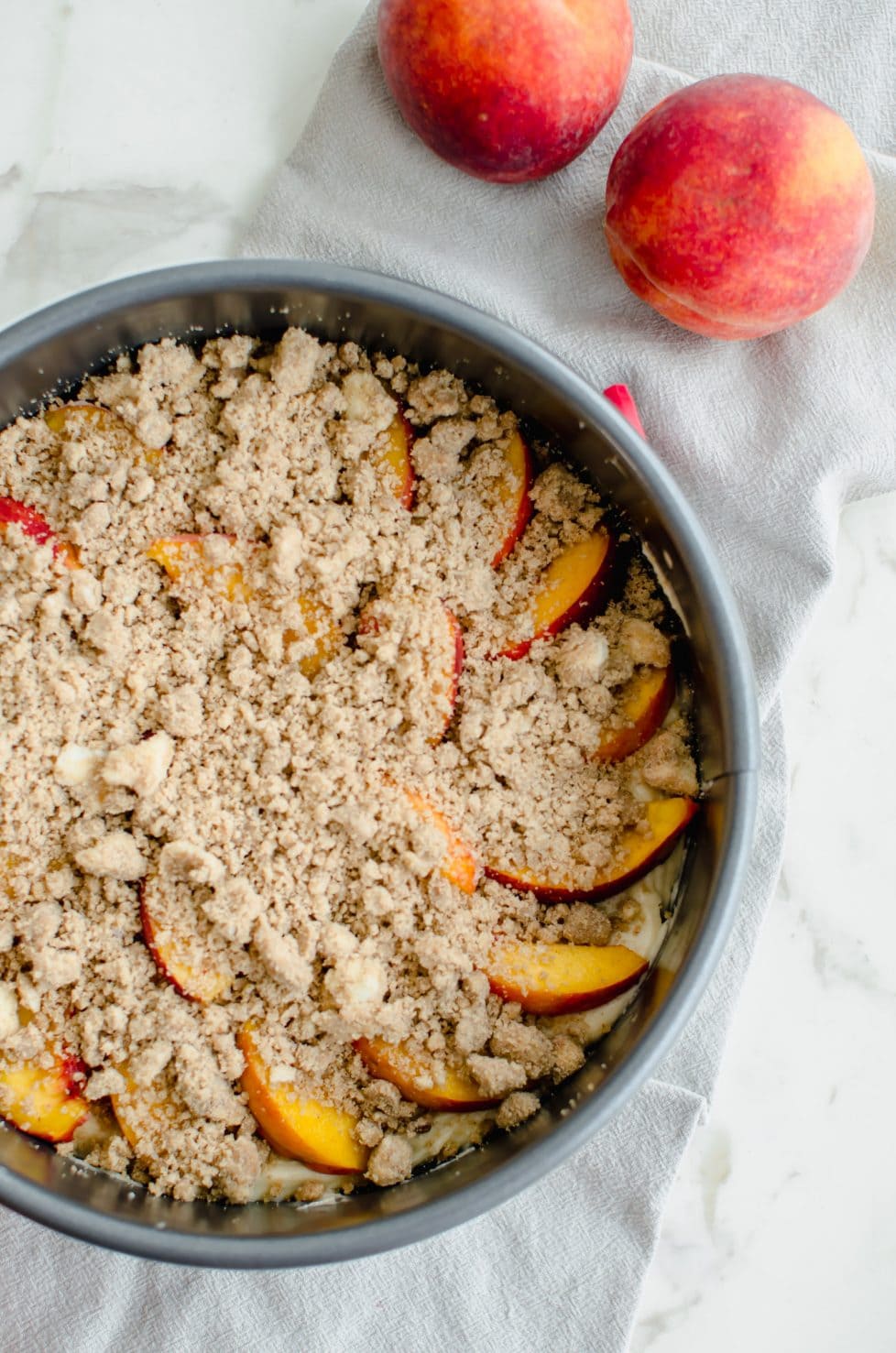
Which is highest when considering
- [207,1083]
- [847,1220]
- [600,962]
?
[600,962]

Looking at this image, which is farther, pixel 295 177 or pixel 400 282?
pixel 295 177

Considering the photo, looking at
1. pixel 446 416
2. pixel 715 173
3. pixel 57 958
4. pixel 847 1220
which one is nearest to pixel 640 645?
pixel 446 416

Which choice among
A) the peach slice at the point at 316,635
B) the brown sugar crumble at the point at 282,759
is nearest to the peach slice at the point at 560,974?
the brown sugar crumble at the point at 282,759

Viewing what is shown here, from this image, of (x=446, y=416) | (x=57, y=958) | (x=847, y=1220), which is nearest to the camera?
(x=57, y=958)

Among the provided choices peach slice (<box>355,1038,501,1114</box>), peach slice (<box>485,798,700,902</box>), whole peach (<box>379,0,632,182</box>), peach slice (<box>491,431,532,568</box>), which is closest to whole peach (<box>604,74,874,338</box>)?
whole peach (<box>379,0,632,182</box>)

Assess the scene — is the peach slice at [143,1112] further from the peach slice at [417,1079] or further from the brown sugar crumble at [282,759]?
the peach slice at [417,1079]

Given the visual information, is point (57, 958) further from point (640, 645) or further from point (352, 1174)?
point (640, 645)

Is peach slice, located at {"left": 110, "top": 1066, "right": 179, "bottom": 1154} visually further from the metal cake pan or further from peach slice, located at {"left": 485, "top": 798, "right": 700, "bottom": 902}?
peach slice, located at {"left": 485, "top": 798, "right": 700, "bottom": 902}
